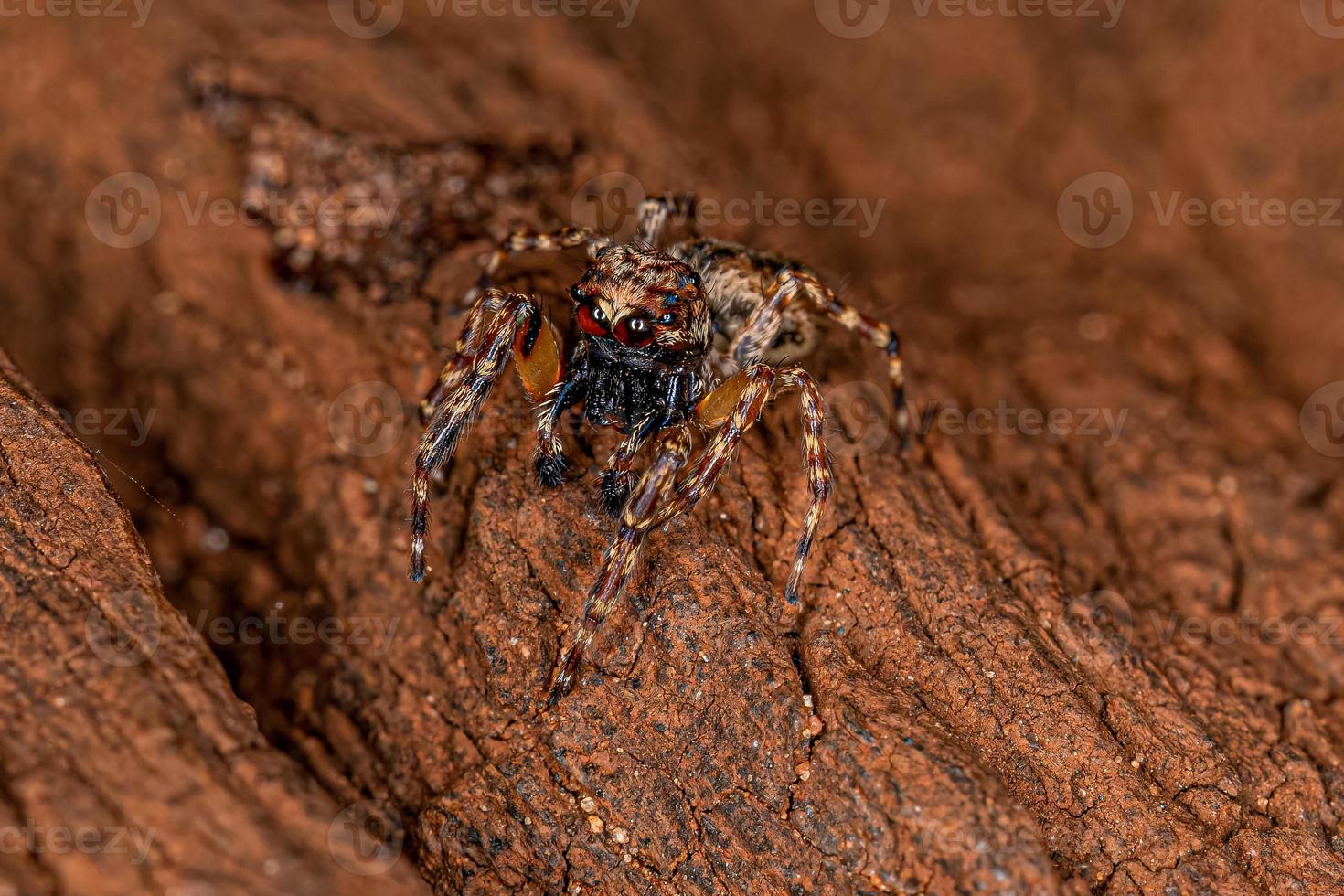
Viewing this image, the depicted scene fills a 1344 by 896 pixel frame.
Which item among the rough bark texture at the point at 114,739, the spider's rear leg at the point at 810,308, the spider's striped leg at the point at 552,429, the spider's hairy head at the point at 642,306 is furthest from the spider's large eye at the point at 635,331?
A: the rough bark texture at the point at 114,739

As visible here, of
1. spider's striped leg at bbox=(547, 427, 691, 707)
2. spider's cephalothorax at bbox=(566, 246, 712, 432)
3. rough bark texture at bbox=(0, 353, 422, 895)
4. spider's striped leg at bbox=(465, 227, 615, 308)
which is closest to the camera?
rough bark texture at bbox=(0, 353, 422, 895)

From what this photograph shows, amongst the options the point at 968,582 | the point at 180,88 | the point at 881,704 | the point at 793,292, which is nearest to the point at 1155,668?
the point at 968,582

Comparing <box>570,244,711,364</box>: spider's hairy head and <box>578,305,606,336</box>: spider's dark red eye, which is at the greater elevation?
<box>570,244,711,364</box>: spider's hairy head

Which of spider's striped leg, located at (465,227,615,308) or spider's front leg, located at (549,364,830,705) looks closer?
spider's front leg, located at (549,364,830,705)

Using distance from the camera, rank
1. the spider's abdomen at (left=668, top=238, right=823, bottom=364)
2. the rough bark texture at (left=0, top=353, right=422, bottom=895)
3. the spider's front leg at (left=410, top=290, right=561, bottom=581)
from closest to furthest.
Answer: the rough bark texture at (left=0, top=353, right=422, bottom=895)
the spider's front leg at (left=410, top=290, right=561, bottom=581)
the spider's abdomen at (left=668, top=238, right=823, bottom=364)

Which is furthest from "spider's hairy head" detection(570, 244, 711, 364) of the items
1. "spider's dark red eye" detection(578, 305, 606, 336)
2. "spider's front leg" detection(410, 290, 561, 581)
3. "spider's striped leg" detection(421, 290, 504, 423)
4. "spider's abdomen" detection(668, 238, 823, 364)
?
"spider's abdomen" detection(668, 238, 823, 364)

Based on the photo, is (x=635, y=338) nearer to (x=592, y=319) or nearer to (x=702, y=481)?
(x=592, y=319)

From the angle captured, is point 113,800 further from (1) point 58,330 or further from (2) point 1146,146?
(2) point 1146,146

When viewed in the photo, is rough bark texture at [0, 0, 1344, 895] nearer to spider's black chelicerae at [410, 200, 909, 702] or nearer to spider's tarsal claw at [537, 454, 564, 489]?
spider's tarsal claw at [537, 454, 564, 489]
